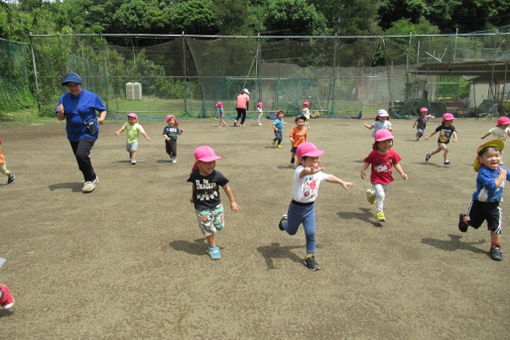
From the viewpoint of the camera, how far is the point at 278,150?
40.1ft

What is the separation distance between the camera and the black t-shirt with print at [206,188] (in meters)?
4.32

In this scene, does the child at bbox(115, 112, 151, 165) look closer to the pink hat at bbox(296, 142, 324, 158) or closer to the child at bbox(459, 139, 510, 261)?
the pink hat at bbox(296, 142, 324, 158)

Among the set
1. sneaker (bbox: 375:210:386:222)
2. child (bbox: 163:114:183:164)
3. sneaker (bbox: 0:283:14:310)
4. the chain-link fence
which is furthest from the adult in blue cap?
the chain-link fence

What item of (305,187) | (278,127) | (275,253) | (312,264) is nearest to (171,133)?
(278,127)

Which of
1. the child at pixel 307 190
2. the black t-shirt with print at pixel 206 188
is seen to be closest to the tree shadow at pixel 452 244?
the child at pixel 307 190

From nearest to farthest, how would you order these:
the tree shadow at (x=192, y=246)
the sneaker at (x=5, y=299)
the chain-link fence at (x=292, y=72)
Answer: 1. the sneaker at (x=5, y=299)
2. the tree shadow at (x=192, y=246)
3. the chain-link fence at (x=292, y=72)

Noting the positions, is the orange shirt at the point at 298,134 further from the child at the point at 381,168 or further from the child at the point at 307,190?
the child at the point at 307,190

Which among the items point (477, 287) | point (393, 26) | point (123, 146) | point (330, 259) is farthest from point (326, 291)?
point (393, 26)

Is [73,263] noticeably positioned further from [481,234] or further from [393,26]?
[393,26]

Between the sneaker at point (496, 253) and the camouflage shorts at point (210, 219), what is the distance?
3353 millimetres

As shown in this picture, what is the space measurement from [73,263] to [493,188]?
16.5 ft

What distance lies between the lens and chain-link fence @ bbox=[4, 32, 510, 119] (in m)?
20.7

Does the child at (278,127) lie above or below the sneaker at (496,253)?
above

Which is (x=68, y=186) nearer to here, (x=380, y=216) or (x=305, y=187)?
(x=305, y=187)
